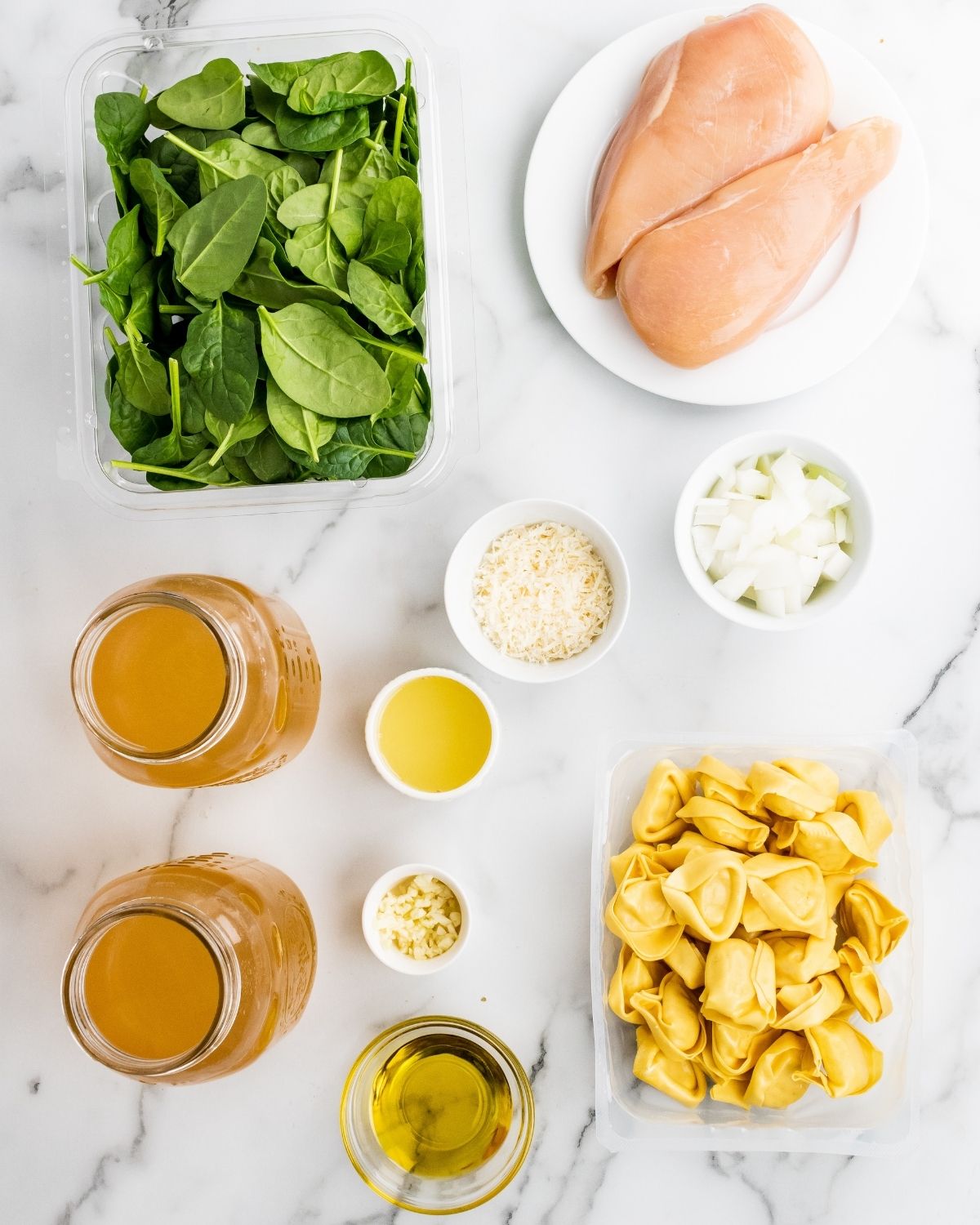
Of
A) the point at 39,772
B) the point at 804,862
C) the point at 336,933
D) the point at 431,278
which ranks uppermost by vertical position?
the point at 431,278

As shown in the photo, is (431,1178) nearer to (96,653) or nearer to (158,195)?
(96,653)

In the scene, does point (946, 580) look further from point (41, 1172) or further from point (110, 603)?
point (41, 1172)

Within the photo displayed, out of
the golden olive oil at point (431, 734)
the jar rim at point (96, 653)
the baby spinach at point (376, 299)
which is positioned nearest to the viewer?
the jar rim at point (96, 653)

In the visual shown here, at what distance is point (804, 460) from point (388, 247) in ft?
1.61

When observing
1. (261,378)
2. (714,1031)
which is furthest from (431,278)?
(714,1031)

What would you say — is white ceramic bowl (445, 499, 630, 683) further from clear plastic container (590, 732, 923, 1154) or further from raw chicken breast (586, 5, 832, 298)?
raw chicken breast (586, 5, 832, 298)

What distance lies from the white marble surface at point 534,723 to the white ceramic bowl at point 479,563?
0.07 metres

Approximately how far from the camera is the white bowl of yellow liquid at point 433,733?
107 cm

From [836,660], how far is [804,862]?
269mm

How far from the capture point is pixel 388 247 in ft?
3.18

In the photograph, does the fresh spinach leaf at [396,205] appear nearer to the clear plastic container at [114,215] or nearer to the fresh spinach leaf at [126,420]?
the clear plastic container at [114,215]

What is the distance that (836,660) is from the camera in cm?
113

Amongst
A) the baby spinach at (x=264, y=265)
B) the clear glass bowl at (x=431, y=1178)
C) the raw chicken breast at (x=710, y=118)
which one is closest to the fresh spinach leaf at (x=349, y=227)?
the baby spinach at (x=264, y=265)

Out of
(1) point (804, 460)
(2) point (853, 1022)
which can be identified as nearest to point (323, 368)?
(1) point (804, 460)
